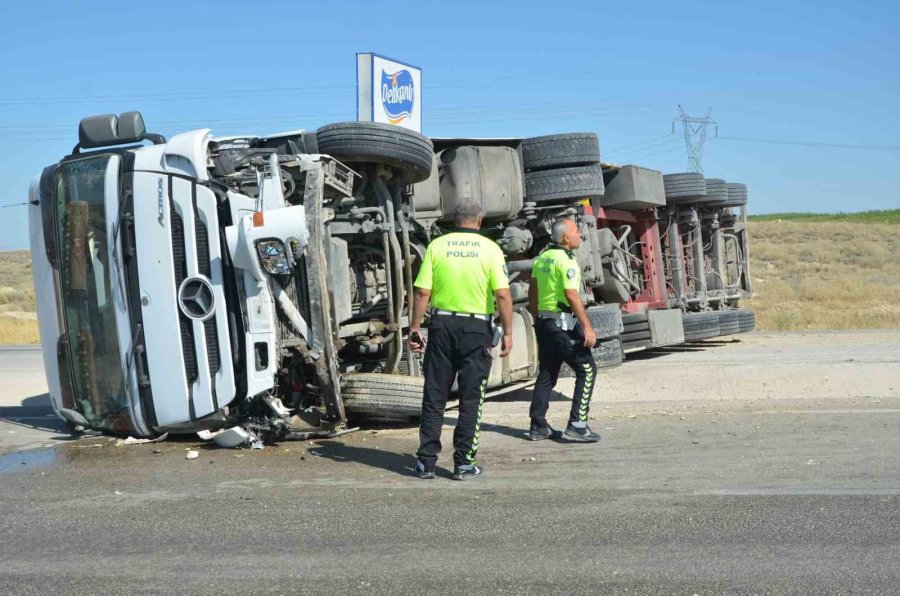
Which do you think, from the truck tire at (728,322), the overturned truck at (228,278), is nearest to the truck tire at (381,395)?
the overturned truck at (228,278)

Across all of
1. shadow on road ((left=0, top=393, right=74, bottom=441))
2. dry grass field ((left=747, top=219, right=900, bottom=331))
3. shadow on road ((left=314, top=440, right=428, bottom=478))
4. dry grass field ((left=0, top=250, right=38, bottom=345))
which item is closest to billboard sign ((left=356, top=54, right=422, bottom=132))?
shadow on road ((left=0, top=393, right=74, bottom=441))

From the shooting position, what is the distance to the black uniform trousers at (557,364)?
6605 mm

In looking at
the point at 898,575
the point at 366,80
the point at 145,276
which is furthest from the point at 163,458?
the point at 366,80

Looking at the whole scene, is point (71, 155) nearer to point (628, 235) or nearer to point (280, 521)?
point (280, 521)

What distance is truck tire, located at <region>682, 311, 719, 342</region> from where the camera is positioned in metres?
13.0

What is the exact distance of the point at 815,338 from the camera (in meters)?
15.0

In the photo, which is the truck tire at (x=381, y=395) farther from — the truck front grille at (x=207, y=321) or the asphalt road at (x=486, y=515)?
the truck front grille at (x=207, y=321)

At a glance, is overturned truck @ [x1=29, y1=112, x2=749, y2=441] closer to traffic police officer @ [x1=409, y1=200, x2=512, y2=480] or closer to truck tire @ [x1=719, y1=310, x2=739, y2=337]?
traffic police officer @ [x1=409, y1=200, x2=512, y2=480]

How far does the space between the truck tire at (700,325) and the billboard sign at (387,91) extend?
5172 millimetres

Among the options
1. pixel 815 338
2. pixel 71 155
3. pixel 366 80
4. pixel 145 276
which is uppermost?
pixel 366 80

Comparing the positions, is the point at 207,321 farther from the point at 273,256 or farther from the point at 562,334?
the point at 562,334

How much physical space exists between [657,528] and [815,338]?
11743 mm

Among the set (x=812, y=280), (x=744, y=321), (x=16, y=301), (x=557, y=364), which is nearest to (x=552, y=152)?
(x=557, y=364)

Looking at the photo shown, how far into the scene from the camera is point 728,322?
13930 mm
